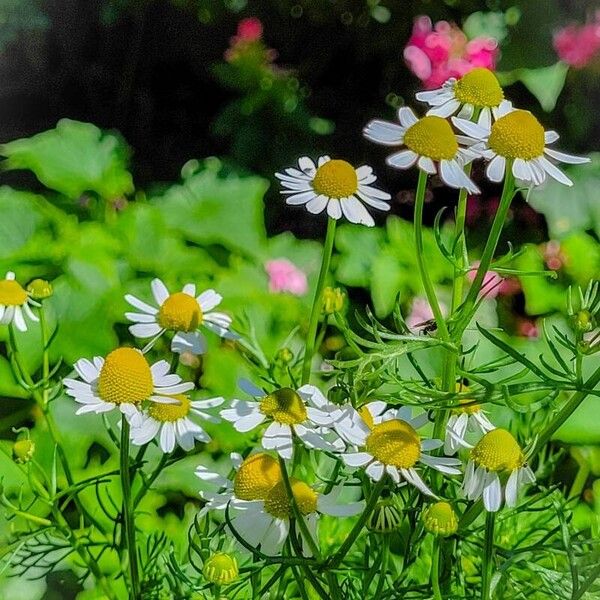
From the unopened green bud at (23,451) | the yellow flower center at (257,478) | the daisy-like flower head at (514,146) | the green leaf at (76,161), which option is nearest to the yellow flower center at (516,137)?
the daisy-like flower head at (514,146)

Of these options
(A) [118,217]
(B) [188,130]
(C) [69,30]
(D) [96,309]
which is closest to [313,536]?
(D) [96,309]

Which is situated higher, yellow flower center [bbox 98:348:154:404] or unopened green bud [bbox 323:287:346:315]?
yellow flower center [bbox 98:348:154:404]

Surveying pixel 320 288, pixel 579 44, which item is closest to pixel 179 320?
pixel 320 288

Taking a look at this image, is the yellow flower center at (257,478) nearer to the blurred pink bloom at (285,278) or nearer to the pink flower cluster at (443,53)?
the blurred pink bloom at (285,278)

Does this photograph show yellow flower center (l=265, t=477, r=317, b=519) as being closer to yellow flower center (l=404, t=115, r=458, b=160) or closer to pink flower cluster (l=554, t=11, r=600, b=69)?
yellow flower center (l=404, t=115, r=458, b=160)

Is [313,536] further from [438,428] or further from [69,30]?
[69,30]

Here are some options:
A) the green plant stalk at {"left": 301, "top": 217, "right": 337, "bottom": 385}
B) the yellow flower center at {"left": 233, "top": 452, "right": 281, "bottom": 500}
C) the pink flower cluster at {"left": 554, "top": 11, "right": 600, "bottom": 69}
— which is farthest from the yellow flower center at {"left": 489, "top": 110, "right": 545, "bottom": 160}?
the pink flower cluster at {"left": 554, "top": 11, "right": 600, "bottom": 69}
